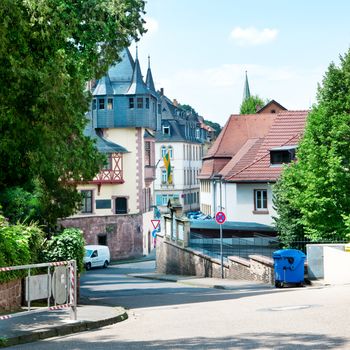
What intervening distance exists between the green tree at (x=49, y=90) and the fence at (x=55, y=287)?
6.05m

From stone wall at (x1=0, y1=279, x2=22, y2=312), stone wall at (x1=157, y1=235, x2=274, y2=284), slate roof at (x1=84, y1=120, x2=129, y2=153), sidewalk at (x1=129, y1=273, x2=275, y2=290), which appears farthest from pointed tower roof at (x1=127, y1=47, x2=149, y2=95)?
stone wall at (x1=0, y1=279, x2=22, y2=312)

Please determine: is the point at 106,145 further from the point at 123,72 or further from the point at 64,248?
the point at 64,248

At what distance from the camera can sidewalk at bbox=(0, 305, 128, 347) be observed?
40.3 ft

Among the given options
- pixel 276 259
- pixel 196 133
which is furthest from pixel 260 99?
pixel 276 259

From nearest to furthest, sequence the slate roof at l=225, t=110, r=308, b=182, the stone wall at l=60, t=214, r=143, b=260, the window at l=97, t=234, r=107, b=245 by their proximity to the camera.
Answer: the slate roof at l=225, t=110, r=308, b=182, the stone wall at l=60, t=214, r=143, b=260, the window at l=97, t=234, r=107, b=245

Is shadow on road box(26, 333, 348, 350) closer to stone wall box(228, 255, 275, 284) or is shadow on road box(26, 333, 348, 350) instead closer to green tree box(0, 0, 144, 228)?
green tree box(0, 0, 144, 228)

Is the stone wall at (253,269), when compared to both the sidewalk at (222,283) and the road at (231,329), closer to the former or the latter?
the sidewalk at (222,283)

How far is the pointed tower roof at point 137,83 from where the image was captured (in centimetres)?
6862

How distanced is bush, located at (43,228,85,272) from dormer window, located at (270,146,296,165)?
1232 inches

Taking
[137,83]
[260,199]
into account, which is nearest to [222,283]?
[260,199]

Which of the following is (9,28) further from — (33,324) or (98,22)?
(33,324)

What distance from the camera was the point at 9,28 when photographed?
62.7ft

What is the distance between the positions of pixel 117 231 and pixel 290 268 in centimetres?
3493

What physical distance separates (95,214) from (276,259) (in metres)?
34.2
